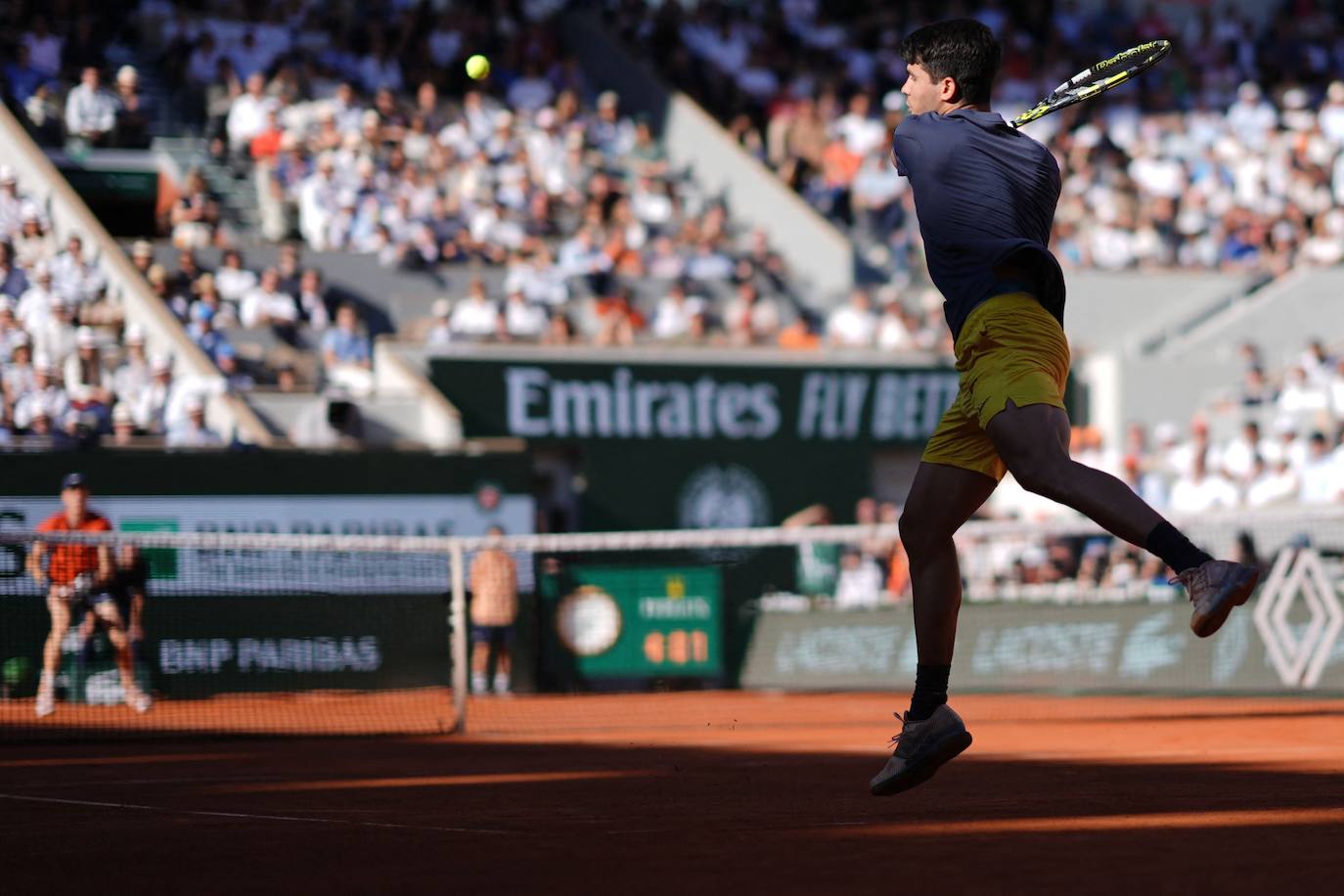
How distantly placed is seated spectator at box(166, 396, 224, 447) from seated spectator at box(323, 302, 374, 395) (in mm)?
2130

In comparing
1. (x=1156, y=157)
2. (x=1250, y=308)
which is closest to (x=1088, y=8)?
(x=1156, y=157)

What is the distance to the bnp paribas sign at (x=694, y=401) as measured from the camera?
21.3 metres

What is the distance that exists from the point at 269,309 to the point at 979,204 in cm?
1502

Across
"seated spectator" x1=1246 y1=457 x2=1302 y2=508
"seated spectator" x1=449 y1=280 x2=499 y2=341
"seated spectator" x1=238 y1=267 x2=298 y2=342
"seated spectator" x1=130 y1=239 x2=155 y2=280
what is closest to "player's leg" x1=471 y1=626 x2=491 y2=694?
"seated spectator" x1=238 y1=267 x2=298 y2=342

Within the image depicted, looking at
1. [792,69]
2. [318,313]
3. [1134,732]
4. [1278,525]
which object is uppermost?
[792,69]

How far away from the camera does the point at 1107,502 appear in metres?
5.60

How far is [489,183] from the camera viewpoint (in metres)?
23.1

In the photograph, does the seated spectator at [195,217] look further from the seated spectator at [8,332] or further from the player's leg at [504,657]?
the player's leg at [504,657]

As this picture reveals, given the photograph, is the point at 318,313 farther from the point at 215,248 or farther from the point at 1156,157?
the point at 1156,157

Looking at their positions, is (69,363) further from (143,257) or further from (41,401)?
(143,257)

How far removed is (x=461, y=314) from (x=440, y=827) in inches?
621

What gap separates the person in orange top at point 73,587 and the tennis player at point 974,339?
348 inches

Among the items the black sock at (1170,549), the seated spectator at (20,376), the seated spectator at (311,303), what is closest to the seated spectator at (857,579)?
the seated spectator at (311,303)

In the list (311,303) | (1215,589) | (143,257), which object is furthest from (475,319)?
(1215,589)
